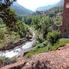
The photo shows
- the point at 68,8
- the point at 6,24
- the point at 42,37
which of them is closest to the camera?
the point at 6,24

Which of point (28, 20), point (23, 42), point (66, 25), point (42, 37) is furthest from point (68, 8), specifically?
point (28, 20)

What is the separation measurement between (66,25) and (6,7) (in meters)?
30.2

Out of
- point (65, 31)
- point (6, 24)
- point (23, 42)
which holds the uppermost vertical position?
point (6, 24)

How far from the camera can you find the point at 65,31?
40.1m

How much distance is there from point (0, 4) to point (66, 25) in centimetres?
3050

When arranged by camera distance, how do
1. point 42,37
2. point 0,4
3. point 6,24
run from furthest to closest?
point 42,37 < point 6,24 < point 0,4

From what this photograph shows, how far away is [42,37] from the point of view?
47.2 metres

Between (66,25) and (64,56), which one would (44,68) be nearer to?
(64,56)

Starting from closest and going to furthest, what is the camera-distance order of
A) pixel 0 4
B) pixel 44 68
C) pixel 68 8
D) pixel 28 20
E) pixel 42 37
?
pixel 44 68
pixel 0 4
pixel 68 8
pixel 42 37
pixel 28 20

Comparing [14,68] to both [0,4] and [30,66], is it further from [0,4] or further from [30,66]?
[0,4]

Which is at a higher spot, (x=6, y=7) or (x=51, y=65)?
(x=6, y=7)

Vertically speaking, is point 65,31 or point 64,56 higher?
point 64,56

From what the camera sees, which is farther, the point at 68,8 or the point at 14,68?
the point at 68,8

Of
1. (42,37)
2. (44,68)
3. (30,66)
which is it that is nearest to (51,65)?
(44,68)
